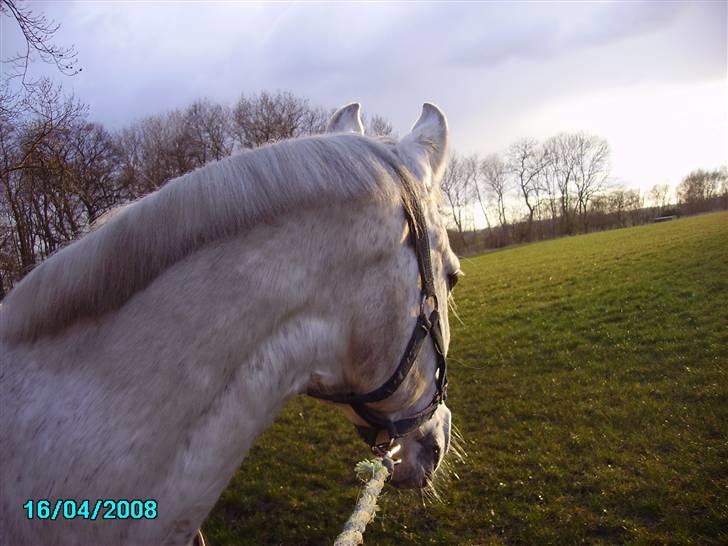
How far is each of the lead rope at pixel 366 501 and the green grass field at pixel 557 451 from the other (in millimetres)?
2908

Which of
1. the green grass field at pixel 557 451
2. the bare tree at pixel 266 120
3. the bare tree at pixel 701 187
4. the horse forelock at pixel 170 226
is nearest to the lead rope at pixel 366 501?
the horse forelock at pixel 170 226

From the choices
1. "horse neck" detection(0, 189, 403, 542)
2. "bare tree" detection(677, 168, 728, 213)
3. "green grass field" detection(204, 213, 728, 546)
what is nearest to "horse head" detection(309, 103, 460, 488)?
"horse neck" detection(0, 189, 403, 542)

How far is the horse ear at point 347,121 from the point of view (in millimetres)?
2261

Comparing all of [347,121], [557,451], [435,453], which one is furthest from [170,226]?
[557,451]

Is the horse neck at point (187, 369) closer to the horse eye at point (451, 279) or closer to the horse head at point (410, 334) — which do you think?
the horse head at point (410, 334)

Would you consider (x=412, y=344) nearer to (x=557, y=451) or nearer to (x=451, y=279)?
(x=451, y=279)

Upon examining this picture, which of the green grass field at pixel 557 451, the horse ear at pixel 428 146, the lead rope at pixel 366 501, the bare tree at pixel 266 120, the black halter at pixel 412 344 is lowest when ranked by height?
the green grass field at pixel 557 451

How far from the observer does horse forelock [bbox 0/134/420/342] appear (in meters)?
1.26

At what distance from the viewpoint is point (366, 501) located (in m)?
1.59

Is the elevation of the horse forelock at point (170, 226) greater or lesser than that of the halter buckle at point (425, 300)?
greater

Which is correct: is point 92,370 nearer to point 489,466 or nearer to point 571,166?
point 489,466

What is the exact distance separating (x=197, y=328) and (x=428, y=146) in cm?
122

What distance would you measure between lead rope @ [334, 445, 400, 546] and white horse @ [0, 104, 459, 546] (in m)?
0.31

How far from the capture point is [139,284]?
4.19ft
